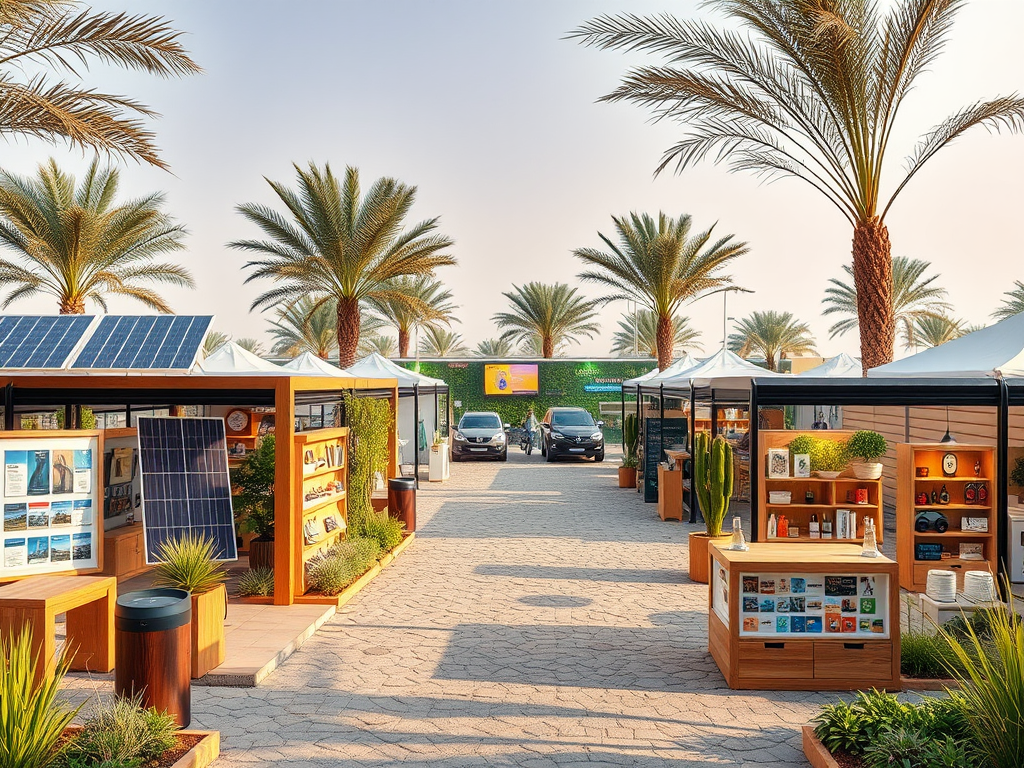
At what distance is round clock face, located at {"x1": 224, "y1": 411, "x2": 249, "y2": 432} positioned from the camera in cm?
1399

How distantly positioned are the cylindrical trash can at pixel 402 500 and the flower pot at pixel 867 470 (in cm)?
672

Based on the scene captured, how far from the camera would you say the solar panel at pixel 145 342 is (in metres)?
9.23

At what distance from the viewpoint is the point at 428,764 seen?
530 centimetres

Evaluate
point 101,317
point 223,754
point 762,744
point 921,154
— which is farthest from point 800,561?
point 921,154

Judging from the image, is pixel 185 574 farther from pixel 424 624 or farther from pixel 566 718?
pixel 566 718

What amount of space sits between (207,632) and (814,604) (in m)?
4.95

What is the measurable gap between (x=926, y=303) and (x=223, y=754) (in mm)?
32611

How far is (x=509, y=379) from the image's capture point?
33.9m

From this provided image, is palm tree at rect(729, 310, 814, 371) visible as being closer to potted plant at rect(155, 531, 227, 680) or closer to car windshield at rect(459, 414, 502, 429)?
car windshield at rect(459, 414, 502, 429)

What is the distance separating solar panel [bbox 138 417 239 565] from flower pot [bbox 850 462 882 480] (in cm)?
770

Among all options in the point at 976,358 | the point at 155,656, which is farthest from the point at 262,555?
the point at 976,358

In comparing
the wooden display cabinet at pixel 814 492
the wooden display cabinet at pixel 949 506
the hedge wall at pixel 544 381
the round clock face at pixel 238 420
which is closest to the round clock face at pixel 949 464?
the wooden display cabinet at pixel 949 506

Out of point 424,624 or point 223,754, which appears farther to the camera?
point 424,624

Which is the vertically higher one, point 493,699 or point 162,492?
point 162,492
